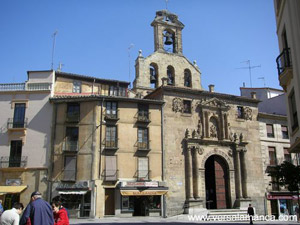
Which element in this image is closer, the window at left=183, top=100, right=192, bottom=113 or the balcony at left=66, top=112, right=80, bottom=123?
the balcony at left=66, top=112, right=80, bottom=123

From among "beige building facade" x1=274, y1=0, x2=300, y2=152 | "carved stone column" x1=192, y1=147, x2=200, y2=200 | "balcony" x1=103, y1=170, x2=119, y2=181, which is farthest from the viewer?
"carved stone column" x1=192, y1=147, x2=200, y2=200

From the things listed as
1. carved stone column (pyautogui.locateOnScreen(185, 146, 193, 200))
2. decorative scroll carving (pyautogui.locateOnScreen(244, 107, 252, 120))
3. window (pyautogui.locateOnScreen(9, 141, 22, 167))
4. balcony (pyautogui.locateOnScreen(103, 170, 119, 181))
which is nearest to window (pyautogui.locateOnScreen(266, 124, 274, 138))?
decorative scroll carving (pyautogui.locateOnScreen(244, 107, 252, 120))

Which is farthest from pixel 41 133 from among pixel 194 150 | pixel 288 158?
pixel 288 158

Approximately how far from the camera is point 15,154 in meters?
28.4

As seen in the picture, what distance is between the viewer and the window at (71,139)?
28.6 metres

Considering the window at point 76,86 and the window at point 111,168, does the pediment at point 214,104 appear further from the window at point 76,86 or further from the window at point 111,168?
the window at point 76,86

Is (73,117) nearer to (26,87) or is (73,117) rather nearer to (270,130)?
(26,87)

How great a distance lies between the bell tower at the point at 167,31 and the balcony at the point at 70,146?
51.6 ft

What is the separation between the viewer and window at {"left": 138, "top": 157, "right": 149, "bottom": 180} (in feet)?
96.5

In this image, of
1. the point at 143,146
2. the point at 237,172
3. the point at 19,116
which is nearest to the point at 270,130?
the point at 237,172

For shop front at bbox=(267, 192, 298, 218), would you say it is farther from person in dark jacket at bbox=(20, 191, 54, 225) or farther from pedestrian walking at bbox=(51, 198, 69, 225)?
person in dark jacket at bbox=(20, 191, 54, 225)

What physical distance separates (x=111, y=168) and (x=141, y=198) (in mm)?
3568

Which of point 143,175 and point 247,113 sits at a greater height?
point 247,113

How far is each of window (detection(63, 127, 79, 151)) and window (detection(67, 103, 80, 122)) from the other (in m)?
0.76
